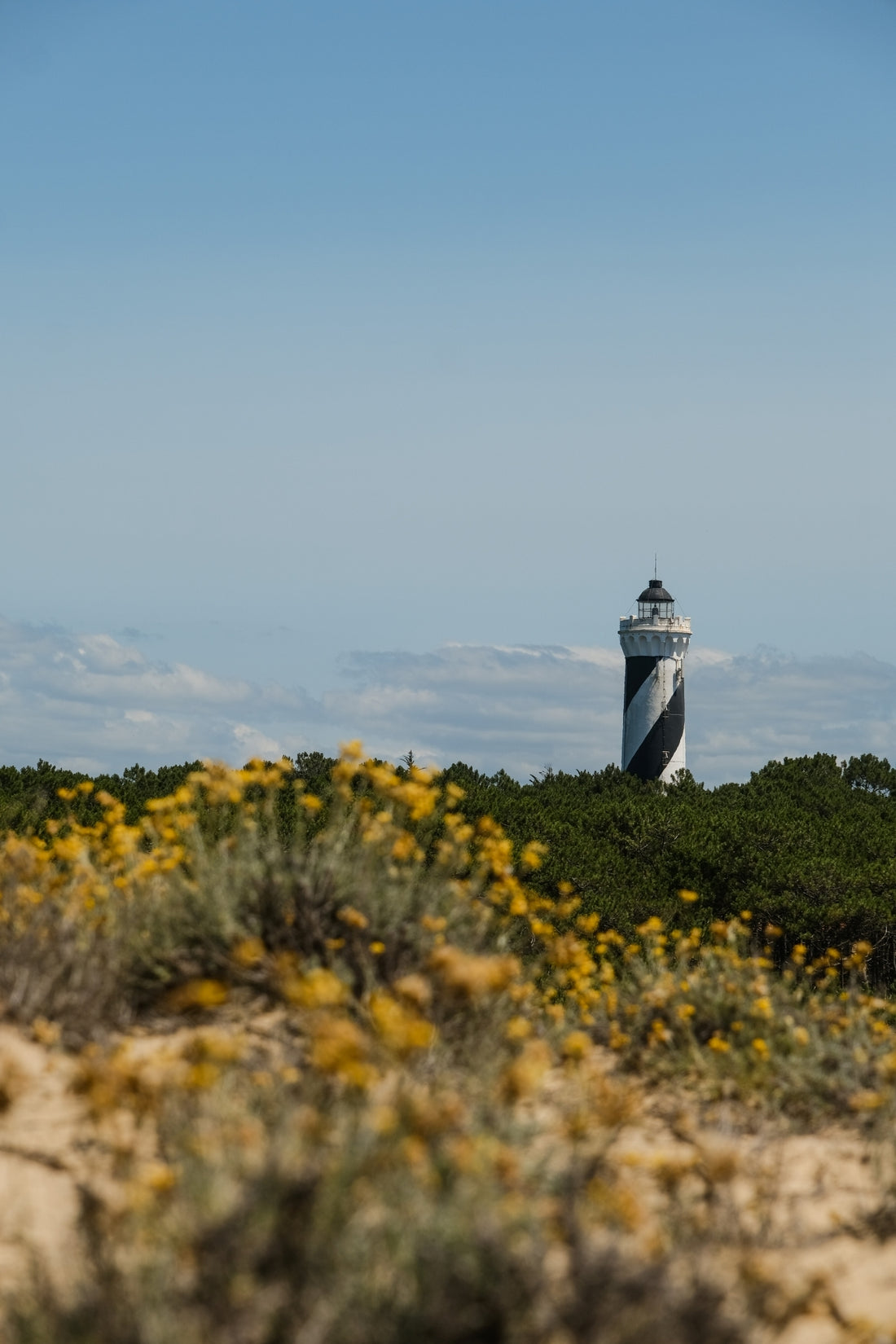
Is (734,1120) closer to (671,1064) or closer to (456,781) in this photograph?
(671,1064)

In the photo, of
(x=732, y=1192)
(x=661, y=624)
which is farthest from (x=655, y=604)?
(x=732, y=1192)

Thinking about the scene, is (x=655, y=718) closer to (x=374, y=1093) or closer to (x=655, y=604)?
(x=655, y=604)

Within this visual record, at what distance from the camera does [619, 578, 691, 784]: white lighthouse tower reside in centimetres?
4069

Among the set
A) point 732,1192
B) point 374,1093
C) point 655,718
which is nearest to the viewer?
point 374,1093

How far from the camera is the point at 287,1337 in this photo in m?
3.24

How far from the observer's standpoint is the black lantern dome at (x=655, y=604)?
4244 cm

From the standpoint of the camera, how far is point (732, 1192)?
4891 mm

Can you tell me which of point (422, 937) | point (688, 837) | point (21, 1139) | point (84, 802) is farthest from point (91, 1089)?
point (688, 837)

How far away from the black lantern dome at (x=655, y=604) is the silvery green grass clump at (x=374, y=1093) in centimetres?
3502

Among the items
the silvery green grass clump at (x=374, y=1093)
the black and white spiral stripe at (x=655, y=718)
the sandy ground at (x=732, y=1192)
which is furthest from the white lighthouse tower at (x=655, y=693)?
the sandy ground at (x=732, y=1192)

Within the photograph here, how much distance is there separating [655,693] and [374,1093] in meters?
37.7

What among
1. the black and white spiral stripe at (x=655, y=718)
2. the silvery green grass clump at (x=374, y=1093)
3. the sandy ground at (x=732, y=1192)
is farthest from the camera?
the black and white spiral stripe at (x=655, y=718)

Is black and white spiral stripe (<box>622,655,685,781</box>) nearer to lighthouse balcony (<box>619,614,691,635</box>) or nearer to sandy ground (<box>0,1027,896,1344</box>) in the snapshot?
lighthouse balcony (<box>619,614,691,635</box>)

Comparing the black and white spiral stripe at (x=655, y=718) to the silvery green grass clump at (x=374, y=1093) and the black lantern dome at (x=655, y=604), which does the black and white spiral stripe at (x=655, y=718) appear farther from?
the silvery green grass clump at (x=374, y=1093)
